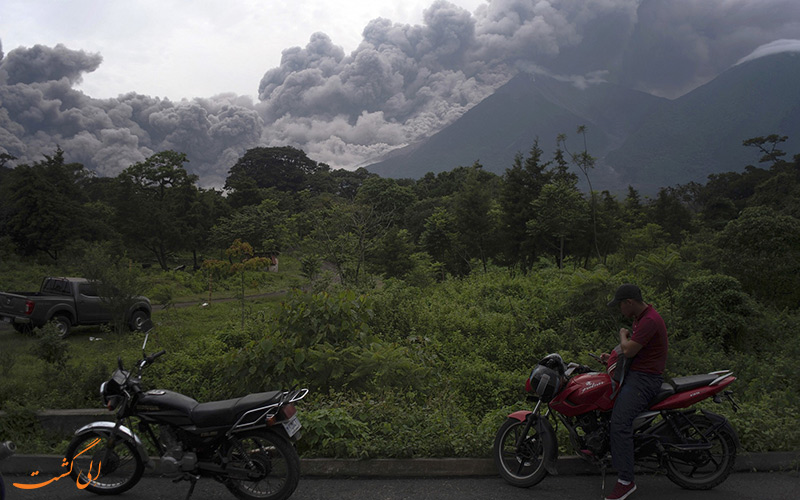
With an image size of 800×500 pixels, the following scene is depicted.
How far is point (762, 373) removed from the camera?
750cm

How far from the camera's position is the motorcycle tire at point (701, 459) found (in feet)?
12.5

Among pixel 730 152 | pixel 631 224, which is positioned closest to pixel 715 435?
pixel 631 224

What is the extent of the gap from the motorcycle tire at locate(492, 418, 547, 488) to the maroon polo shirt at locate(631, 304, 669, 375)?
102 cm

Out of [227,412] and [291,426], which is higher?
[227,412]

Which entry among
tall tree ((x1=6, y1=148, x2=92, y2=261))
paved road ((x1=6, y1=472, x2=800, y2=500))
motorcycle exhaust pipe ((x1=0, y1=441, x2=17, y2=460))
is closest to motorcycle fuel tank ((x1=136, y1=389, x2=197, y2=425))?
paved road ((x1=6, y1=472, x2=800, y2=500))

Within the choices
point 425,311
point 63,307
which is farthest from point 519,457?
point 63,307

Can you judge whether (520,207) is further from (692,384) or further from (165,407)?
(165,407)

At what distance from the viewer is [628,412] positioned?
12.0ft

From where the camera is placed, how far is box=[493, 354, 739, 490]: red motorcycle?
3775 millimetres

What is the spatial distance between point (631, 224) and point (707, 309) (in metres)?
23.9

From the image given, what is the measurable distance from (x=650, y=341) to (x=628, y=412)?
0.58 meters

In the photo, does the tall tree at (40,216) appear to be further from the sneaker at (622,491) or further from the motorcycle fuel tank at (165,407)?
the sneaker at (622,491)

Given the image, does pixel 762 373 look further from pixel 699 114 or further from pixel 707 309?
pixel 699 114

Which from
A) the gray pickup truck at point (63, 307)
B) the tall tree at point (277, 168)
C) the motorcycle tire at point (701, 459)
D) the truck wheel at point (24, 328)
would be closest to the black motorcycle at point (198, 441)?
the motorcycle tire at point (701, 459)
